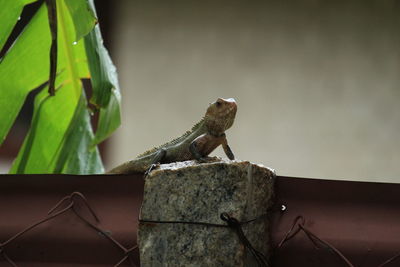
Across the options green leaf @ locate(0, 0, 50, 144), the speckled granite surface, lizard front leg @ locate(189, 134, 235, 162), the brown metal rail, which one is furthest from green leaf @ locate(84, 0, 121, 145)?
the speckled granite surface

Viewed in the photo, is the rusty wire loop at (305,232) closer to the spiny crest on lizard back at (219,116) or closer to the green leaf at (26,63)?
the spiny crest on lizard back at (219,116)

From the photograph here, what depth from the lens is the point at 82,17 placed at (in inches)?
63.8

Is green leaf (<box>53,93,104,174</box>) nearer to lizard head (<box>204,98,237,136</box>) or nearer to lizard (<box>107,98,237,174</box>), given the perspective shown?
lizard (<box>107,98,237,174</box>)

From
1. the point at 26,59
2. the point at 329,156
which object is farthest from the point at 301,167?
the point at 26,59

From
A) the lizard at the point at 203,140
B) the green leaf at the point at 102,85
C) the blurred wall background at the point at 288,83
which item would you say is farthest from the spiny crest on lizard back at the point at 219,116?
the blurred wall background at the point at 288,83

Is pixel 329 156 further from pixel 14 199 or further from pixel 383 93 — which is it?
pixel 14 199

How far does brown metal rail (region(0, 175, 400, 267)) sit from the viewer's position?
1.06 metres

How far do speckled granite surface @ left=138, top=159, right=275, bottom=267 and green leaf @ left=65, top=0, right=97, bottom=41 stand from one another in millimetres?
655

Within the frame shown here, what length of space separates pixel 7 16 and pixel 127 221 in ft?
2.74

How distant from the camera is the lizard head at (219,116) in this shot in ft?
5.13

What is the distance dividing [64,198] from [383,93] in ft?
7.38

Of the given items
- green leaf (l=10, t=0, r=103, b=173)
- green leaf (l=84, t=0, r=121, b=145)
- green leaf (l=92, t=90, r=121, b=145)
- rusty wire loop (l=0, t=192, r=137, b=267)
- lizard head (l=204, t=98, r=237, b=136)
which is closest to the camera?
rusty wire loop (l=0, t=192, r=137, b=267)

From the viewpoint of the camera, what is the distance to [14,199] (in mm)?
1242

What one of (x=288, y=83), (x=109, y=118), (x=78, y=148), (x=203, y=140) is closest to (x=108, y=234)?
(x=203, y=140)
